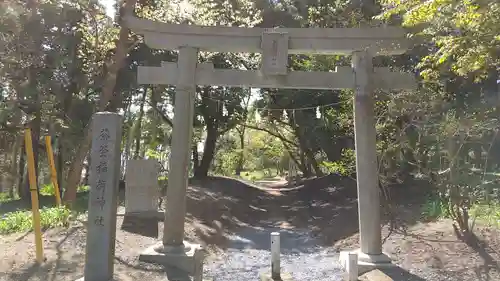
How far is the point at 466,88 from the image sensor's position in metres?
13.6

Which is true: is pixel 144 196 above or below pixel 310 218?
above

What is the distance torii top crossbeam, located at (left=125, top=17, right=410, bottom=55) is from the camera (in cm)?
919

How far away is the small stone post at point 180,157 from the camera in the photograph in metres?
9.16

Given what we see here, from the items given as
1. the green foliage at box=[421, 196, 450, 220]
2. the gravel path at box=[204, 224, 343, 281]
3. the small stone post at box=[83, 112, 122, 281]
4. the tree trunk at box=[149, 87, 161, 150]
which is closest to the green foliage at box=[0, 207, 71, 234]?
Answer: the gravel path at box=[204, 224, 343, 281]

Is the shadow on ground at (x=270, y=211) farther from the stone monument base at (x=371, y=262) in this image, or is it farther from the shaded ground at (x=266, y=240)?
the stone monument base at (x=371, y=262)

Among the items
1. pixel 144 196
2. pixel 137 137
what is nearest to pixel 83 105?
pixel 137 137

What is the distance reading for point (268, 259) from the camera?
12.5 m

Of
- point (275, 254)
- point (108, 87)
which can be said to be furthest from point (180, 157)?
point (108, 87)

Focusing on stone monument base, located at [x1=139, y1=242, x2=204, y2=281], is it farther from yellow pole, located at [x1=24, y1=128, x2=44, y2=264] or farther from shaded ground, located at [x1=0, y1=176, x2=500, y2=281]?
yellow pole, located at [x1=24, y1=128, x2=44, y2=264]

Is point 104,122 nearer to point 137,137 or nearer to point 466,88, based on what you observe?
point 466,88

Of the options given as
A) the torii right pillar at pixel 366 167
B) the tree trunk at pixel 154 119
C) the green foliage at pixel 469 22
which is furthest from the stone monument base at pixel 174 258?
the tree trunk at pixel 154 119

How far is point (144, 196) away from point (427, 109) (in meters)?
7.64

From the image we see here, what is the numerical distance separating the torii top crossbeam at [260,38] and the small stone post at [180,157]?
1.19ft

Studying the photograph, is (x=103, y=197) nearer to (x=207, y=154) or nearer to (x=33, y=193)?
(x=33, y=193)
